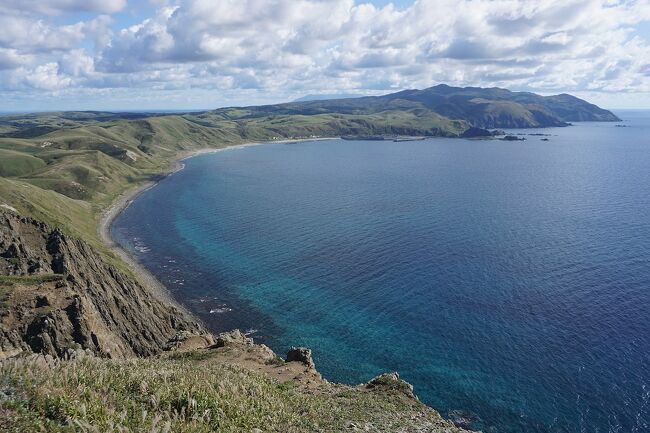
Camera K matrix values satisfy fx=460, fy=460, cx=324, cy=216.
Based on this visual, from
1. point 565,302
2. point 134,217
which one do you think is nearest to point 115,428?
point 565,302

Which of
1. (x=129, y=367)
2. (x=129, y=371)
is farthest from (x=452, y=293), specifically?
(x=129, y=371)

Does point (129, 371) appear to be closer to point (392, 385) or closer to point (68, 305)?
point (392, 385)

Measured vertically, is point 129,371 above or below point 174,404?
above

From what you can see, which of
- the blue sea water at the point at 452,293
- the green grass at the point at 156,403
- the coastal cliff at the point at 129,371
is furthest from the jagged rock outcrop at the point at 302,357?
the green grass at the point at 156,403

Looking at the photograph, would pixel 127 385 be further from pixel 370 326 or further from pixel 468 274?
pixel 468 274

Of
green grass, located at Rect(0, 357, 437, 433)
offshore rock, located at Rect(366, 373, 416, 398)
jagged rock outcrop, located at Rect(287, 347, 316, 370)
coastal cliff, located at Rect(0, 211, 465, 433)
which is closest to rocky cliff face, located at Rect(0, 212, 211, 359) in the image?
coastal cliff, located at Rect(0, 211, 465, 433)
